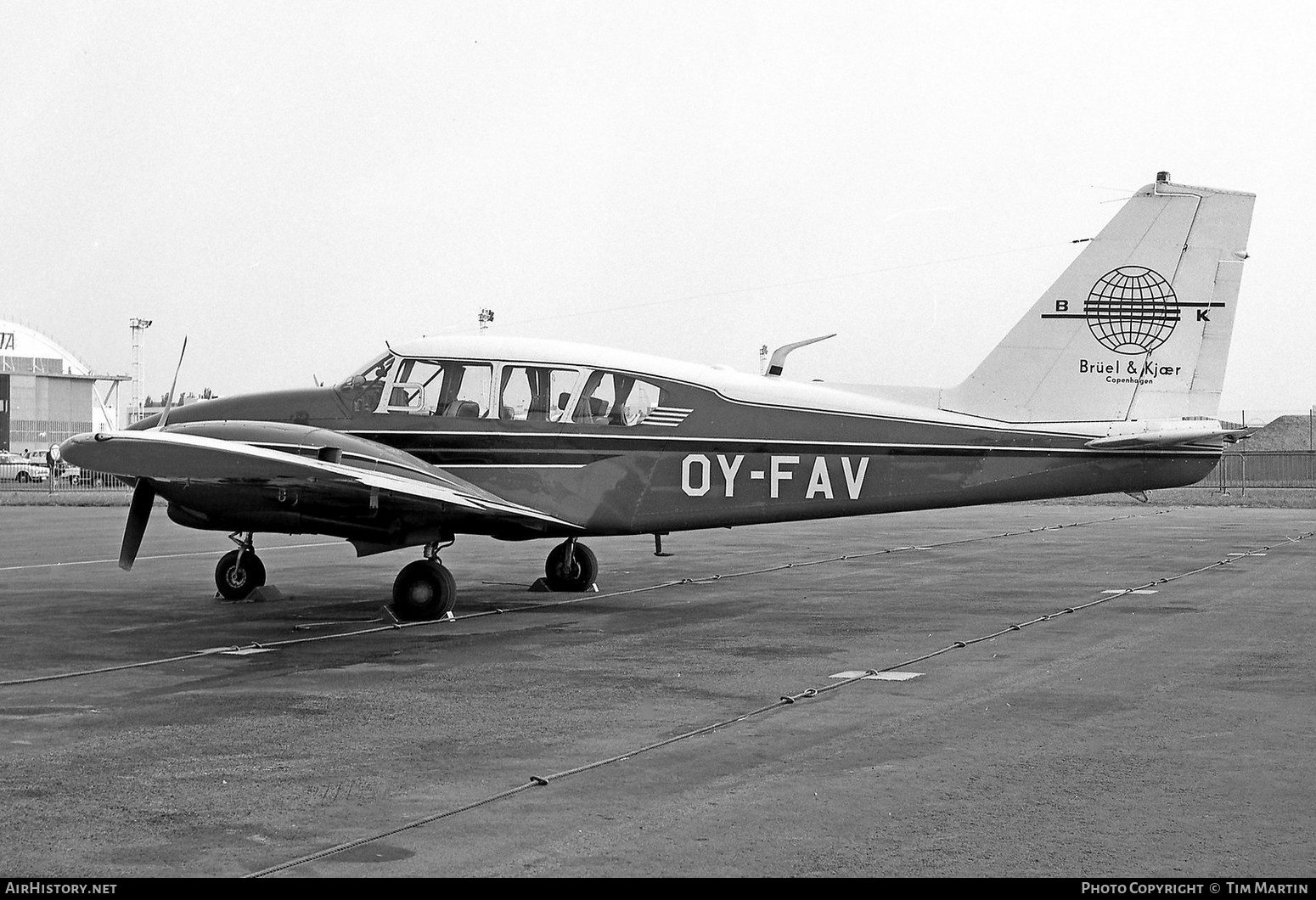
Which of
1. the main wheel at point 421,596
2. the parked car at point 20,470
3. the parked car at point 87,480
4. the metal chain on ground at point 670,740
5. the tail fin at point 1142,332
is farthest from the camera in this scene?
the parked car at point 20,470

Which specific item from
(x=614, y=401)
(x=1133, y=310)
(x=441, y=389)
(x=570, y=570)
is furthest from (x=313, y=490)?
(x=1133, y=310)

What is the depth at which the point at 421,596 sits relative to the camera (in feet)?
41.4

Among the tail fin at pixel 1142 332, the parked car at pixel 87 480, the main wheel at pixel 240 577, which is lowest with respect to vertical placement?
the parked car at pixel 87 480

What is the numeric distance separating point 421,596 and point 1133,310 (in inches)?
337

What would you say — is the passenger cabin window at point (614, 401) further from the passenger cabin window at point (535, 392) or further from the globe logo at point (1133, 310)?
the globe logo at point (1133, 310)

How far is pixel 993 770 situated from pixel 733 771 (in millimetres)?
1366

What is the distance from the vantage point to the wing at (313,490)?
11086mm

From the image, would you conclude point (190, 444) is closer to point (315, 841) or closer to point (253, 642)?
point (253, 642)

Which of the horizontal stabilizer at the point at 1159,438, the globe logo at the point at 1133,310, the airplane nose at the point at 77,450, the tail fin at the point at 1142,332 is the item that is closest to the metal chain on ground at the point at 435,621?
the airplane nose at the point at 77,450

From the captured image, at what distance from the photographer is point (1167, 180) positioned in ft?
45.4

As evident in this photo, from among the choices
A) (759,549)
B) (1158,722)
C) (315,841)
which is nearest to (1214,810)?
(1158,722)

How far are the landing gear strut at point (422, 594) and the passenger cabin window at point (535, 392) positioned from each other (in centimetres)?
199

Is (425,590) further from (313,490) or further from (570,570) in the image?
(570,570)

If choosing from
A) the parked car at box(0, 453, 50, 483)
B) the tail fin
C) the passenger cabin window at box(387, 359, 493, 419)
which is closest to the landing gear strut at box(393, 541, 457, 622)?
the passenger cabin window at box(387, 359, 493, 419)
